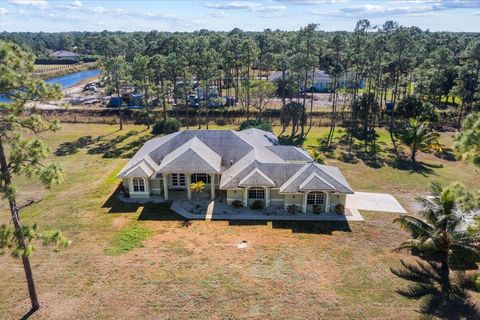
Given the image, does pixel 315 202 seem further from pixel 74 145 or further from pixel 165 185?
pixel 74 145

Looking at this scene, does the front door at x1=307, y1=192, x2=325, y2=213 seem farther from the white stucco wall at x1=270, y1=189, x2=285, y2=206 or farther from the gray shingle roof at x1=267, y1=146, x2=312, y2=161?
the gray shingle roof at x1=267, y1=146, x2=312, y2=161

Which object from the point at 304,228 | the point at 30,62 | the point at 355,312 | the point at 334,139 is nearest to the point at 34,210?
the point at 30,62

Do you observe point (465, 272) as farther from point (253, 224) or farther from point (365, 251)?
point (253, 224)

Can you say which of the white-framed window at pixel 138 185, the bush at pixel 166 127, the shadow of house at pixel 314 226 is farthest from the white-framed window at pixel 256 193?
the bush at pixel 166 127

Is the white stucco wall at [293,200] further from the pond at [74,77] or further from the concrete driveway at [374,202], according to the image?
the pond at [74,77]

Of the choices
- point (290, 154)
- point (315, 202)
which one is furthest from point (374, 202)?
point (290, 154)

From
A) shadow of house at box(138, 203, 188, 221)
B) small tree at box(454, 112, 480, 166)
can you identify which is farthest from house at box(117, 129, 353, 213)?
small tree at box(454, 112, 480, 166)
